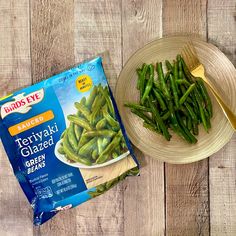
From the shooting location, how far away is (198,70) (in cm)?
113

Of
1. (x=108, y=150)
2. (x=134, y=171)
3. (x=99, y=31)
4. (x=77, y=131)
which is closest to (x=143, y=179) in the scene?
(x=134, y=171)

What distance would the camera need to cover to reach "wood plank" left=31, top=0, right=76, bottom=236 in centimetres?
122

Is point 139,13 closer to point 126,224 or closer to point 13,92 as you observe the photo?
point 13,92

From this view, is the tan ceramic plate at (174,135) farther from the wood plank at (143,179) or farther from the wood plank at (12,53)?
the wood plank at (12,53)

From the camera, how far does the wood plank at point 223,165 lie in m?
1.18

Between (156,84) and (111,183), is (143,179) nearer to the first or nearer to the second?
(111,183)

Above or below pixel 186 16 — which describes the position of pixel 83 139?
below

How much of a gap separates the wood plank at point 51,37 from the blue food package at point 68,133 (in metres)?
0.06

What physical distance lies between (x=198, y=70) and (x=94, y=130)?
1.12 ft

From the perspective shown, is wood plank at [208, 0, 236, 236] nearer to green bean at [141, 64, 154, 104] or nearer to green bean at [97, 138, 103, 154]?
green bean at [141, 64, 154, 104]

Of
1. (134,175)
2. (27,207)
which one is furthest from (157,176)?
(27,207)

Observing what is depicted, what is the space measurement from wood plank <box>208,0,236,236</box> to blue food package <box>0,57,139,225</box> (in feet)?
0.81

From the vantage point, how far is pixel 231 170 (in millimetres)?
1211

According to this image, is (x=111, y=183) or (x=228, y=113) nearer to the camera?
(x=228, y=113)
